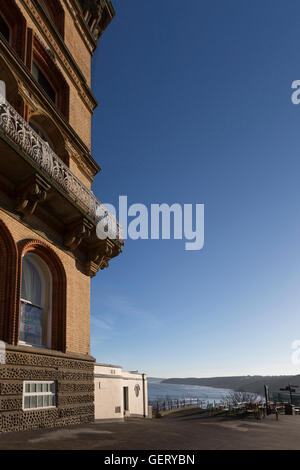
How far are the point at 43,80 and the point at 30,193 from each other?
6.95m

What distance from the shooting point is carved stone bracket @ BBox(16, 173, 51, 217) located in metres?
10.0

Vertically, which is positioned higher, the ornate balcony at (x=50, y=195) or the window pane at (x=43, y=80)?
the window pane at (x=43, y=80)

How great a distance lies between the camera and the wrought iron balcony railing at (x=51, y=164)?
9.79 metres

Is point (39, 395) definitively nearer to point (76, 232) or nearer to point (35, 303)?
point (35, 303)

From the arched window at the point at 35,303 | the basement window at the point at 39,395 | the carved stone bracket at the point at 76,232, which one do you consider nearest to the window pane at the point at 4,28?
the carved stone bracket at the point at 76,232

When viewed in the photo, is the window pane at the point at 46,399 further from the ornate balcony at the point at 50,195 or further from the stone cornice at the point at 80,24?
the stone cornice at the point at 80,24

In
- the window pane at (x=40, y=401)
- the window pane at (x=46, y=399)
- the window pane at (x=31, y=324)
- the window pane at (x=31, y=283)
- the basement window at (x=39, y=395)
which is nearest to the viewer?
the basement window at (x=39, y=395)

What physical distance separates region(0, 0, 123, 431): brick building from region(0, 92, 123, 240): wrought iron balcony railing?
0.04 m

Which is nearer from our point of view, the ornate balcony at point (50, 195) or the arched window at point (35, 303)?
the ornate balcony at point (50, 195)

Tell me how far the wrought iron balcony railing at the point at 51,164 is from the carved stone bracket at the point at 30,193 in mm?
536

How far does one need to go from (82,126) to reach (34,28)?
4.03 meters

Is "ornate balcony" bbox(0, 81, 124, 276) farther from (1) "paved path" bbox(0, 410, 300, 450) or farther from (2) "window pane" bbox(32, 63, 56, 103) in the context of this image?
(1) "paved path" bbox(0, 410, 300, 450)
